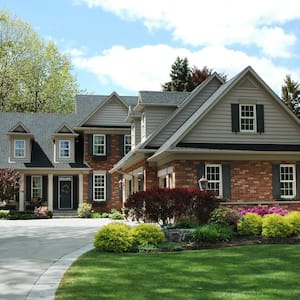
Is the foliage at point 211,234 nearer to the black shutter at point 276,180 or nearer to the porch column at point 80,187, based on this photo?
the black shutter at point 276,180

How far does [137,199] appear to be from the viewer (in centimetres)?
1534

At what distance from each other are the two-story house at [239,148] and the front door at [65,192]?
12621 mm

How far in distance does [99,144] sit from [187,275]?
26629 millimetres

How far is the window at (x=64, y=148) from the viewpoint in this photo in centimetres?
3524

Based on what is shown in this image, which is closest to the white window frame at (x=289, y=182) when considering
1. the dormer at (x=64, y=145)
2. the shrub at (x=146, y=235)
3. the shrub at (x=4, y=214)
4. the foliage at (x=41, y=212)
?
the shrub at (x=146, y=235)

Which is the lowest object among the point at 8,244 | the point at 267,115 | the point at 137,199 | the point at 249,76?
the point at 8,244

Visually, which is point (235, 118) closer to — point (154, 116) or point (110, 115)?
point (154, 116)

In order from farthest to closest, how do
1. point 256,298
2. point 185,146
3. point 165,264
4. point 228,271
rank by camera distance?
point 185,146 < point 165,264 < point 228,271 < point 256,298

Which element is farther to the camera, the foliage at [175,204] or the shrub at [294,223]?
the foliage at [175,204]

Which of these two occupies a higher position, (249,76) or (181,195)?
(249,76)

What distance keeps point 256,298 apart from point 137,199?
26.8 ft

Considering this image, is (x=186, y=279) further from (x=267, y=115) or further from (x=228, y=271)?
(x=267, y=115)

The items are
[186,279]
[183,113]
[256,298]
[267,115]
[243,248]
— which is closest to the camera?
[256,298]

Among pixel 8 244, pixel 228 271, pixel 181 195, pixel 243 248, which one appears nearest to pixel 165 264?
pixel 228 271
